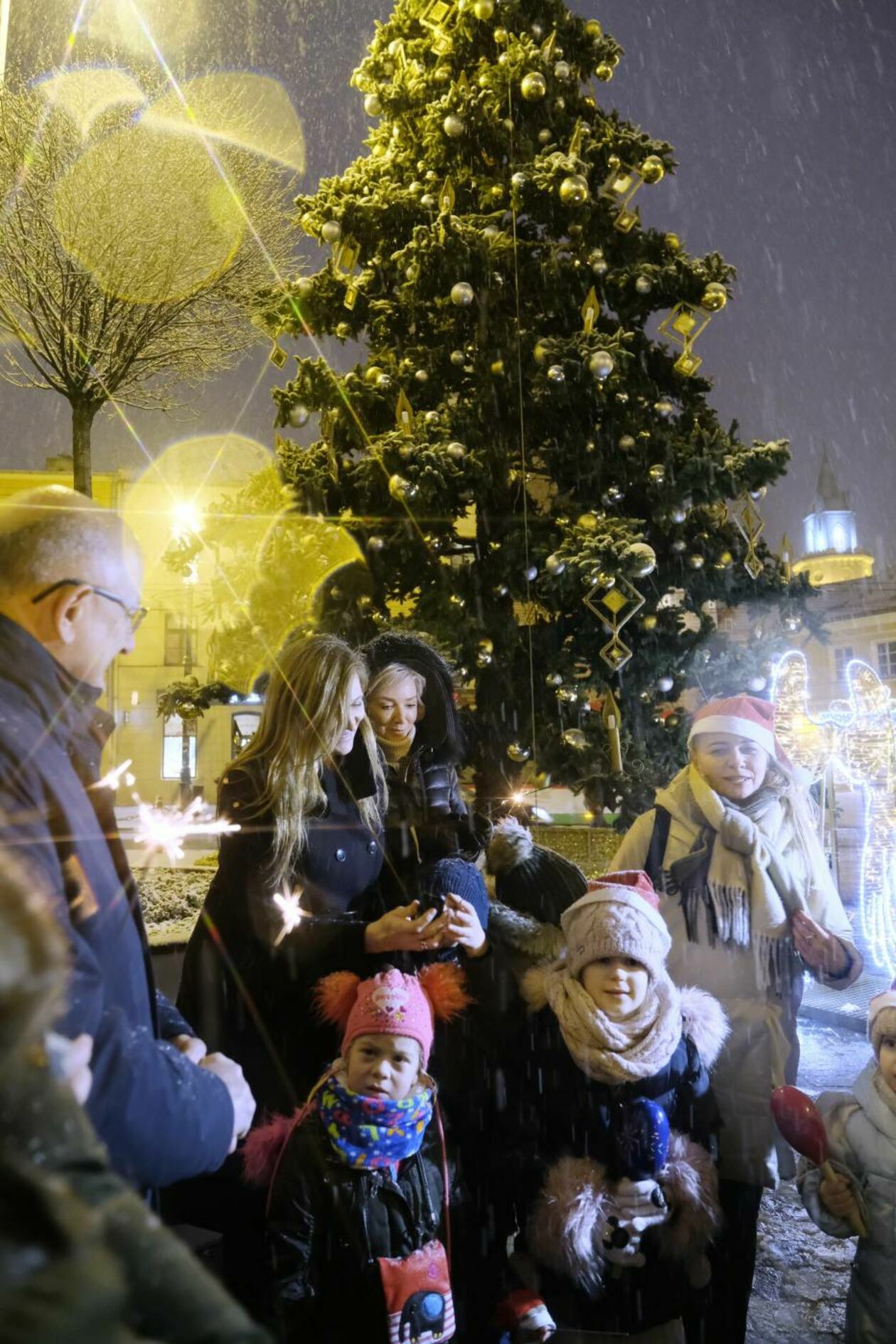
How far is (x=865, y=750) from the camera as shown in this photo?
5.19m

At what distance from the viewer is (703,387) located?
18.2 feet

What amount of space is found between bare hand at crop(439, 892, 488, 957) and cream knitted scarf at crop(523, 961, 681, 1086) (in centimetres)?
27

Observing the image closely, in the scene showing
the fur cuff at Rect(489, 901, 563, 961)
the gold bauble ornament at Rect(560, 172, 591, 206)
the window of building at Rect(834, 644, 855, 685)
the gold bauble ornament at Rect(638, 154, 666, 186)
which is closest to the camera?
the fur cuff at Rect(489, 901, 563, 961)

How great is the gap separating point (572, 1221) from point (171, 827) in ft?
4.39

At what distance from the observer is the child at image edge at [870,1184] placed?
8.04 feet

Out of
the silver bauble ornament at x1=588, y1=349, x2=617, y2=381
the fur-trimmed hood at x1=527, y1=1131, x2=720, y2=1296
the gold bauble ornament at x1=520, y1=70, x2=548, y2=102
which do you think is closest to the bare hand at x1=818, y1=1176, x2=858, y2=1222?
the fur-trimmed hood at x1=527, y1=1131, x2=720, y2=1296

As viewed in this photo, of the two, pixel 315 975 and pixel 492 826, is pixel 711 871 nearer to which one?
pixel 492 826

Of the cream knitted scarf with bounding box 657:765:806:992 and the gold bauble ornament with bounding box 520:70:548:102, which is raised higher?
the gold bauble ornament with bounding box 520:70:548:102

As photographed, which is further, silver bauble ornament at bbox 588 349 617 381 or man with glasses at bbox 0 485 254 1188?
silver bauble ornament at bbox 588 349 617 381

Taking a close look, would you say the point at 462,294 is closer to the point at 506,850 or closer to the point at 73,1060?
the point at 506,850

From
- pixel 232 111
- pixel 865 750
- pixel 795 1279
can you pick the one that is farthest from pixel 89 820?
pixel 232 111

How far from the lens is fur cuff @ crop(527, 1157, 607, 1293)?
2.26 m

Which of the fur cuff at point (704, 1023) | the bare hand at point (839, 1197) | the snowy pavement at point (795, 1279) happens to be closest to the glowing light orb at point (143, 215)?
the fur cuff at point (704, 1023)

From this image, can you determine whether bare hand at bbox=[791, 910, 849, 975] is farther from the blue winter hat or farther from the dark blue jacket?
the dark blue jacket
